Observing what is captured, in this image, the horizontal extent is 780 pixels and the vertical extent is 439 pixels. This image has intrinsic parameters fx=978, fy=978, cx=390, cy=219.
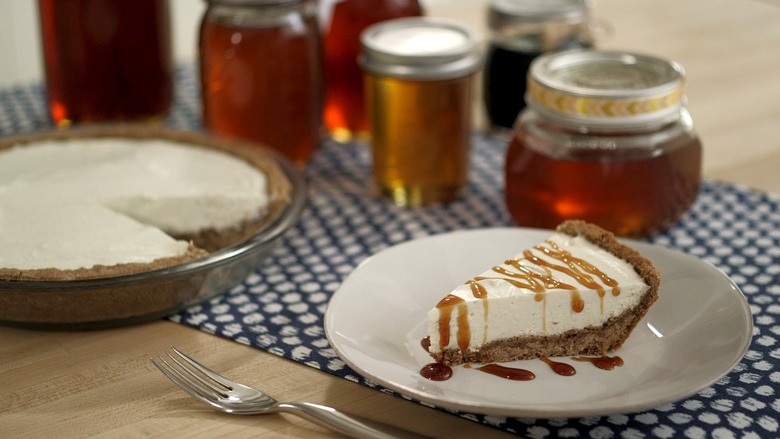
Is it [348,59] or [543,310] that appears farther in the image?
[348,59]

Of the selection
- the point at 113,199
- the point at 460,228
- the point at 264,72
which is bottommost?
the point at 460,228

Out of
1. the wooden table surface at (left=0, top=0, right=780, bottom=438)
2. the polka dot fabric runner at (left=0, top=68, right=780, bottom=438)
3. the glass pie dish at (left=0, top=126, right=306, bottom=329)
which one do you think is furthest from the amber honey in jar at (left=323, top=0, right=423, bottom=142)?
the wooden table surface at (left=0, top=0, right=780, bottom=438)

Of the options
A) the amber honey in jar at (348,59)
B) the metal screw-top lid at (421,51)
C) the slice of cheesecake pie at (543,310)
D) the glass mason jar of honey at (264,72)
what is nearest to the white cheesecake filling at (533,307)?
the slice of cheesecake pie at (543,310)

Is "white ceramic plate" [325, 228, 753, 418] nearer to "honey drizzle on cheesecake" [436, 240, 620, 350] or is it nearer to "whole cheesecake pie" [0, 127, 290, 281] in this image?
"honey drizzle on cheesecake" [436, 240, 620, 350]

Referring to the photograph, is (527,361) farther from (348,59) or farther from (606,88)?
(348,59)

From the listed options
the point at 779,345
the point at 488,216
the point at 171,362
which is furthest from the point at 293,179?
the point at 779,345

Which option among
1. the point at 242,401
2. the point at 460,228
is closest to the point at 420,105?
the point at 460,228
